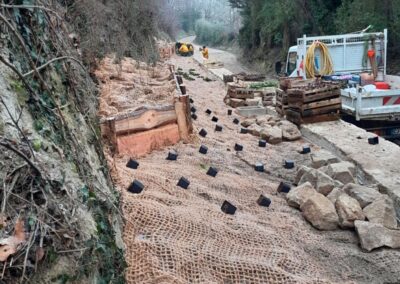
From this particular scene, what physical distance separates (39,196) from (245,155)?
496 cm

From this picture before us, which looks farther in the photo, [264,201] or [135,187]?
[264,201]

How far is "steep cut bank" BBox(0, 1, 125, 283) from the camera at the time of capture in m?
1.86

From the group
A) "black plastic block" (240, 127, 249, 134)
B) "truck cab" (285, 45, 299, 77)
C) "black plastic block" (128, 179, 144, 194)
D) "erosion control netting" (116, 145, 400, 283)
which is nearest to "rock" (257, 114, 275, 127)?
"black plastic block" (240, 127, 249, 134)

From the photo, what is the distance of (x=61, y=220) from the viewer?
2049mm

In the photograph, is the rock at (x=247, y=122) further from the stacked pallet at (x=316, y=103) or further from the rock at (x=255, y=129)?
the stacked pallet at (x=316, y=103)

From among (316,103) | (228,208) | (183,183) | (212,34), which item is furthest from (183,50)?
(228,208)

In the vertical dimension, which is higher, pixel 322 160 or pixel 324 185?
pixel 324 185

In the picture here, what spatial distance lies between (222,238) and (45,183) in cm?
178

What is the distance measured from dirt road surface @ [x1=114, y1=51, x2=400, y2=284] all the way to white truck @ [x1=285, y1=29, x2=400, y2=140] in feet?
14.8

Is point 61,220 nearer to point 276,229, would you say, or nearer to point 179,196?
point 179,196

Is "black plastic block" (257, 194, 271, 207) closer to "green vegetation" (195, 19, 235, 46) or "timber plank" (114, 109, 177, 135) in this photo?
"timber plank" (114, 109, 177, 135)

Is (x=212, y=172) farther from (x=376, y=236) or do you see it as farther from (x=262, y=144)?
(x=262, y=144)

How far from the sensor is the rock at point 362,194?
472 cm

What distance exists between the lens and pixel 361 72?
12.4 m
